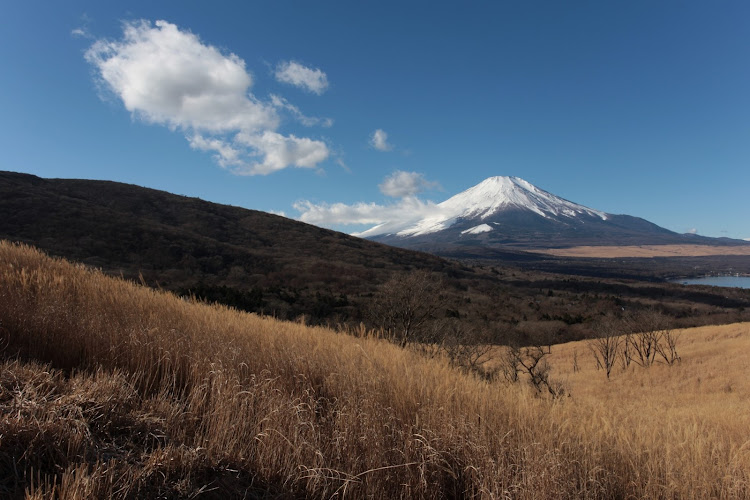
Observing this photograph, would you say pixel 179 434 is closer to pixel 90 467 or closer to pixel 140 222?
pixel 90 467

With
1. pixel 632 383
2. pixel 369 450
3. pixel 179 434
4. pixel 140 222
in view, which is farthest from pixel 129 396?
pixel 140 222

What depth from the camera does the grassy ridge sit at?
182cm

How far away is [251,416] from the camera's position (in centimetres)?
247

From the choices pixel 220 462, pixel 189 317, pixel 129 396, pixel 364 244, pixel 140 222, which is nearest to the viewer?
pixel 220 462

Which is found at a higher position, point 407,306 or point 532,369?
point 407,306

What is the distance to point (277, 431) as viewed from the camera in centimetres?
223

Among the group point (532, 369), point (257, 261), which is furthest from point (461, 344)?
point (257, 261)

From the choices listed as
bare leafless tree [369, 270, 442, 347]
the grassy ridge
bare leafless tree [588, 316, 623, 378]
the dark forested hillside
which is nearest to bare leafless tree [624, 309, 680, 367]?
bare leafless tree [588, 316, 623, 378]

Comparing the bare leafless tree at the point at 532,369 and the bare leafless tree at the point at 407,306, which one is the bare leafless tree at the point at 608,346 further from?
the bare leafless tree at the point at 407,306

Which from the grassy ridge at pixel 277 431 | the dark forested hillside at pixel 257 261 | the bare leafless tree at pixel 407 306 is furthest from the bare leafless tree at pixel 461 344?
the grassy ridge at pixel 277 431

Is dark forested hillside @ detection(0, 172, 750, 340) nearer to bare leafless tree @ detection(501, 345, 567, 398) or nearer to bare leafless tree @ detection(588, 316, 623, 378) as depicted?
bare leafless tree @ detection(501, 345, 567, 398)

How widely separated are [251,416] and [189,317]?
2.64 metres

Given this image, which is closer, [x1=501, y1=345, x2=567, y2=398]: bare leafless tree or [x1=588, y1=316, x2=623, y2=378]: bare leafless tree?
[x1=501, y1=345, x2=567, y2=398]: bare leafless tree

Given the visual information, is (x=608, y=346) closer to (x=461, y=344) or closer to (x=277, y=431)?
(x=461, y=344)
